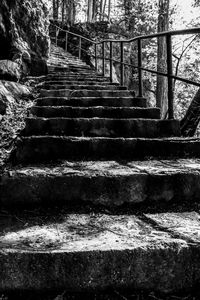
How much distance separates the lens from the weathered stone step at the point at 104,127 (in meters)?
2.91

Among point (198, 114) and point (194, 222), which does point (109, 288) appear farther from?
point (198, 114)

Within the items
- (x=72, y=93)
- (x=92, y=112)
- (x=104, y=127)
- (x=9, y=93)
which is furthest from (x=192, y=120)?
(x=9, y=93)

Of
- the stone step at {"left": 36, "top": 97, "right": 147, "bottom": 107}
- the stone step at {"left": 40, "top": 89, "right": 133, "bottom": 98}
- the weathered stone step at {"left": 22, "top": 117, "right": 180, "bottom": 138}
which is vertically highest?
the stone step at {"left": 40, "top": 89, "right": 133, "bottom": 98}

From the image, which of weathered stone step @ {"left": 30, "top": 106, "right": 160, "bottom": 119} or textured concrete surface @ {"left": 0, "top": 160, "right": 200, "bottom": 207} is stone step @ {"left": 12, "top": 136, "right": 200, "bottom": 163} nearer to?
textured concrete surface @ {"left": 0, "top": 160, "right": 200, "bottom": 207}

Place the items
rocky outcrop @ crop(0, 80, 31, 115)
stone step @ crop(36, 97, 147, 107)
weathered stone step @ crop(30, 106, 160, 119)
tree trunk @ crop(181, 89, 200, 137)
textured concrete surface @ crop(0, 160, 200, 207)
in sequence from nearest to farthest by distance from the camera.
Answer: textured concrete surface @ crop(0, 160, 200, 207) → weathered stone step @ crop(30, 106, 160, 119) → rocky outcrop @ crop(0, 80, 31, 115) → stone step @ crop(36, 97, 147, 107) → tree trunk @ crop(181, 89, 200, 137)

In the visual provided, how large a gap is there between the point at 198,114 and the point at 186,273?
3662 mm

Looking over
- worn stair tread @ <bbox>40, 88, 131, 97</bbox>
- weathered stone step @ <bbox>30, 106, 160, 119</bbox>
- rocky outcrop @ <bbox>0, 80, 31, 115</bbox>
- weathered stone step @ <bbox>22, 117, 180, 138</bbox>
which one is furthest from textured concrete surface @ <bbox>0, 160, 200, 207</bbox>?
worn stair tread @ <bbox>40, 88, 131, 97</bbox>

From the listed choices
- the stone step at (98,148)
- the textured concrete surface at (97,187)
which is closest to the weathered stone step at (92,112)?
the stone step at (98,148)

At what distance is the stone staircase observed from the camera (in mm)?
1310

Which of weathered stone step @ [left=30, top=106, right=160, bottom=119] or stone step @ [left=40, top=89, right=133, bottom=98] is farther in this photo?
stone step @ [left=40, top=89, right=133, bottom=98]

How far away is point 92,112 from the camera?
3416mm

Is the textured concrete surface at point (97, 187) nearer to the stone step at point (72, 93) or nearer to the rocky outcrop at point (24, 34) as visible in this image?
the stone step at point (72, 93)

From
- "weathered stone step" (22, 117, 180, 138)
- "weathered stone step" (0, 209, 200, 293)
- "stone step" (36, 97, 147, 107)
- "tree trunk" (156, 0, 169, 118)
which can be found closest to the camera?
"weathered stone step" (0, 209, 200, 293)

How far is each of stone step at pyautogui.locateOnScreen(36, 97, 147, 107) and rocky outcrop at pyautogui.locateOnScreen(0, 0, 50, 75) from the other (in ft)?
4.87
